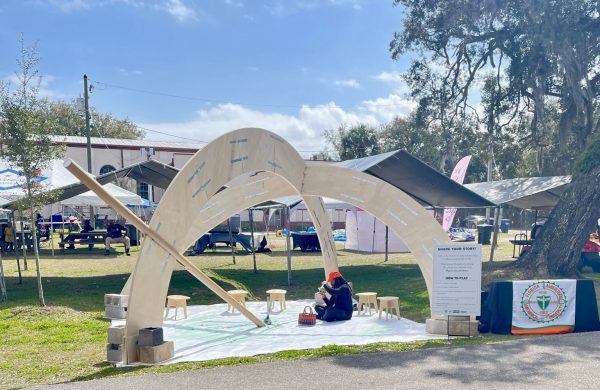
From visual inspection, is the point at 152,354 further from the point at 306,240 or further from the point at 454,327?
the point at 306,240

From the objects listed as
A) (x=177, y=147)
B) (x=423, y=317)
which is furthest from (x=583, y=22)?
(x=177, y=147)

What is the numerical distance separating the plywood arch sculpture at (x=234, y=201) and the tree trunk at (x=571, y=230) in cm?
642

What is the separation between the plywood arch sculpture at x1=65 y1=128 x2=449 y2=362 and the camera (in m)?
6.90

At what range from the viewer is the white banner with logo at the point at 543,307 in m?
8.54

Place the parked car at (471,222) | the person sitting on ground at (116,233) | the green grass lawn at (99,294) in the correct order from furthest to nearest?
1. the parked car at (471,222)
2. the person sitting on ground at (116,233)
3. the green grass lawn at (99,294)

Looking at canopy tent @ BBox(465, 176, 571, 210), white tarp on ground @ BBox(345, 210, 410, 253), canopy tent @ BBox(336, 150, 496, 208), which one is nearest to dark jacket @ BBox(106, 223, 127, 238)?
white tarp on ground @ BBox(345, 210, 410, 253)

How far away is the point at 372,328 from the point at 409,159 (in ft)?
22.4

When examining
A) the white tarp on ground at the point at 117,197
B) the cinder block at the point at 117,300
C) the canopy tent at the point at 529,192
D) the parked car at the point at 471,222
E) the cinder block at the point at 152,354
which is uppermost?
the canopy tent at the point at 529,192

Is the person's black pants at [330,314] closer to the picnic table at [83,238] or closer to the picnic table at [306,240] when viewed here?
the picnic table at [306,240]

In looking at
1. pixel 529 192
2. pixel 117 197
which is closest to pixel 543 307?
pixel 529 192

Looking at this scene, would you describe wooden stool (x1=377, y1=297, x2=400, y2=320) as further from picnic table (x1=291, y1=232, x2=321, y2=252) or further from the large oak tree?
picnic table (x1=291, y1=232, x2=321, y2=252)

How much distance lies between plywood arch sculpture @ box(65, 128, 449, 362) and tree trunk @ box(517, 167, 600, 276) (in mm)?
6417

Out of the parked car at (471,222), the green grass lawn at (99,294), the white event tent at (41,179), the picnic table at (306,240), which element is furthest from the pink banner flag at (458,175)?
the parked car at (471,222)

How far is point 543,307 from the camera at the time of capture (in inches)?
337
